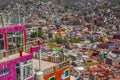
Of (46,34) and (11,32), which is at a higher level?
(11,32)

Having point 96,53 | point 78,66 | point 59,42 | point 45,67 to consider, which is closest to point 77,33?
point 59,42

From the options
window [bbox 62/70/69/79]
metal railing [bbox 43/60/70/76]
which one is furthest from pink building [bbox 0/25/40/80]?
window [bbox 62/70/69/79]

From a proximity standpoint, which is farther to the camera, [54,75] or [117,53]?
[117,53]

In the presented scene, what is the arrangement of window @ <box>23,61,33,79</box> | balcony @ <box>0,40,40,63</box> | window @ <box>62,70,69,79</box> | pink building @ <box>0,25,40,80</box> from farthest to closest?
window @ <box>62,70,69,79</box> < window @ <box>23,61,33,79</box> < balcony @ <box>0,40,40,63</box> < pink building @ <box>0,25,40,80</box>

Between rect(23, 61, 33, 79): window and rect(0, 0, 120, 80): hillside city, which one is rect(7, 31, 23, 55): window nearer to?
rect(0, 0, 120, 80): hillside city

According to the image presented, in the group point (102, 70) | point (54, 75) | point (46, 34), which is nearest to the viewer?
point (54, 75)

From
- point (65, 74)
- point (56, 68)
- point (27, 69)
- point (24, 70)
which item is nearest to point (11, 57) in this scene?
point (24, 70)

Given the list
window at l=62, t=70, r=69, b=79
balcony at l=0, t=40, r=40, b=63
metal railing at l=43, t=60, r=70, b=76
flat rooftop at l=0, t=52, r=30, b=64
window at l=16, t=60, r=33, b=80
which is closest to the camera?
flat rooftop at l=0, t=52, r=30, b=64

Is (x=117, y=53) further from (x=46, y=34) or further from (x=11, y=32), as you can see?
(x=11, y=32)

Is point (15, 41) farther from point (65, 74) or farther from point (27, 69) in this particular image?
point (65, 74)
